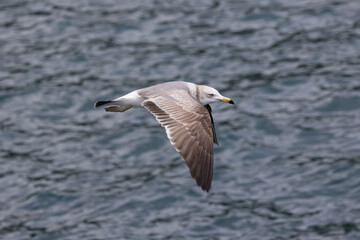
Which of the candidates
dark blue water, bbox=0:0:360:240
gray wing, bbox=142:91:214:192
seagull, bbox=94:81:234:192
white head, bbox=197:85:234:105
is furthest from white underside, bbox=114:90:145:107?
dark blue water, bbox=0:0:360:240

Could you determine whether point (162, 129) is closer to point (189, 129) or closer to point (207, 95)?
point (207, 95)

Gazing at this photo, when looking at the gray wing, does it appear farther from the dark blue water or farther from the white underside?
the dark blue water

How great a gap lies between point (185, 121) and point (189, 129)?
0.10m

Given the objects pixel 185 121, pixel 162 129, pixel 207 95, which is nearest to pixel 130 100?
pixel 185 121

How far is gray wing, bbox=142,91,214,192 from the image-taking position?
751 centimetres

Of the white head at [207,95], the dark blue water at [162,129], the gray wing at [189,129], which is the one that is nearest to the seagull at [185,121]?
the gray wing at [189,129]

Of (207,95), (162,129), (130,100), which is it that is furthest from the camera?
(162,129)

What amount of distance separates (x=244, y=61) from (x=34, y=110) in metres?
4.04

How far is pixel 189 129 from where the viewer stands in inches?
305

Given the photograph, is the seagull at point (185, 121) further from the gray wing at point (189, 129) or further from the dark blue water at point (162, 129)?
the dark blue water at point (162, 129)

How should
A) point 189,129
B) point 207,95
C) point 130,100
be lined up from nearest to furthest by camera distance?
1. point 189,129
2. point 130,100
3. point 207,95

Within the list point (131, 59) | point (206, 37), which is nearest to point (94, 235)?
point (131, 59)

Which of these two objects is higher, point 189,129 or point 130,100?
point 130,100

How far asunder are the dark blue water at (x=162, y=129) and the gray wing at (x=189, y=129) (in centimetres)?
323
